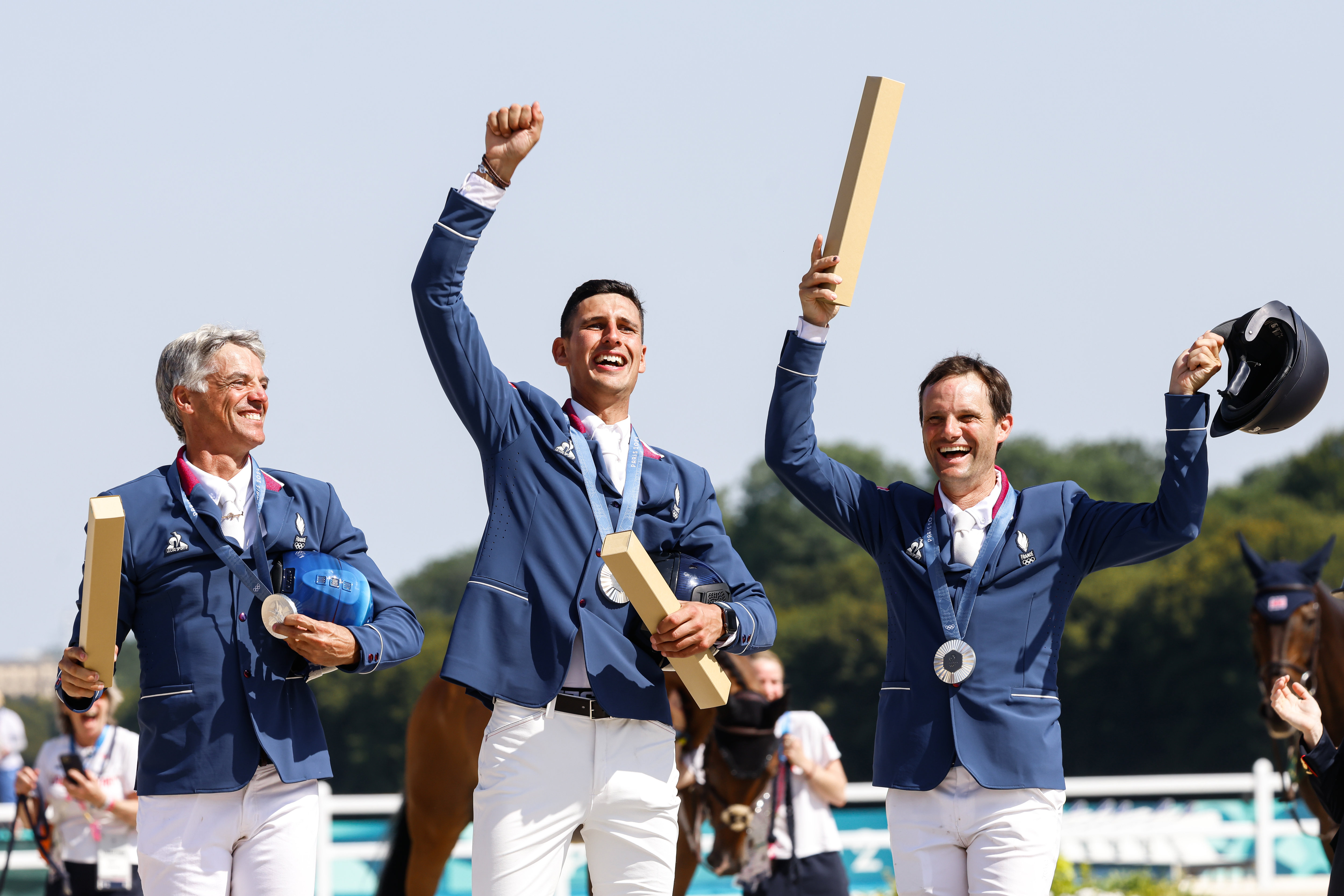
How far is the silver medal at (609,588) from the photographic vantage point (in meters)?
4.45

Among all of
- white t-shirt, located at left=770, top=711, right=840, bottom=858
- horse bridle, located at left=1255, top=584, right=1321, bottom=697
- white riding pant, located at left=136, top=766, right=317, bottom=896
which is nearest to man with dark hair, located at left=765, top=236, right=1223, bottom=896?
white riding pant, located at left=136, top=766, right=317, bottom=896

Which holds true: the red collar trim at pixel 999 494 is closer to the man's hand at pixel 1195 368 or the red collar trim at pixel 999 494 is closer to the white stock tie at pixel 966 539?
the white stock tie at pixel 966 539

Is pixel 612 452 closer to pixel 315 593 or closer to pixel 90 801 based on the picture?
pixel 315 593

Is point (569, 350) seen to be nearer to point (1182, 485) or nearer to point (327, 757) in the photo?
point (327, 757)

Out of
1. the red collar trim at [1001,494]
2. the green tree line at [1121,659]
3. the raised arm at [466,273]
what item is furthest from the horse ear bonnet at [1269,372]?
the green tree line at [1121,659]

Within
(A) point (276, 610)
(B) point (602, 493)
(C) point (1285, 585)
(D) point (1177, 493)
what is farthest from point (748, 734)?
(A) point (276, 610)

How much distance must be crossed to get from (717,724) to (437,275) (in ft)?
15.4

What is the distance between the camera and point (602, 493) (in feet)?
15.0

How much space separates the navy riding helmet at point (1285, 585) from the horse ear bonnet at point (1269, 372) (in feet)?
17.1

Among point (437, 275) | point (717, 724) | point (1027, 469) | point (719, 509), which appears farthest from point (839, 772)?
point (1027, 469)

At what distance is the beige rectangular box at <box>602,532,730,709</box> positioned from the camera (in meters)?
4.08

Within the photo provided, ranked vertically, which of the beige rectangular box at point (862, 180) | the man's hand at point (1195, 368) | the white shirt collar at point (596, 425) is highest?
the beige rectangular box at point (862, 180)

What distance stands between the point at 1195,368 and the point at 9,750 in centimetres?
1241

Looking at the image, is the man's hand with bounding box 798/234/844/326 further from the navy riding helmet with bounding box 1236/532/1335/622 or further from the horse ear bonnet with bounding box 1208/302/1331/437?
the navy riding helmet with bounding box 1236/532/1335/622
